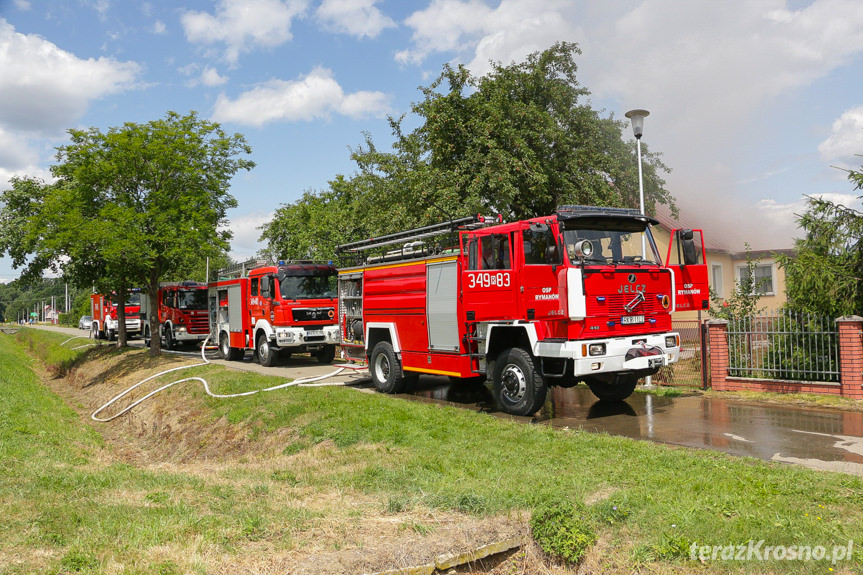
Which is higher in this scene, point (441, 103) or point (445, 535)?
point (441, 103)

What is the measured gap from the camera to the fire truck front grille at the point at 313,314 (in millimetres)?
18781

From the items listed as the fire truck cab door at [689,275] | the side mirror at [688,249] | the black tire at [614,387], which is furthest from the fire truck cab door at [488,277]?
the side mirror at [688,249]

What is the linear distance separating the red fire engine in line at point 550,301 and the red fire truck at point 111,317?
28.5 metres

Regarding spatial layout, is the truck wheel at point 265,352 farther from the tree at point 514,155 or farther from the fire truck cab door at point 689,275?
the fire truck cab door at point 689,275

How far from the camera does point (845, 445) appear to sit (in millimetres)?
7672

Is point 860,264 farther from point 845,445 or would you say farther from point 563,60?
point 563,60

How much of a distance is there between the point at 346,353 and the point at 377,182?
350 inches

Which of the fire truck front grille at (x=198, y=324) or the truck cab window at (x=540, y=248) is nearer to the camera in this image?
the truck cab window at (x=540, y=248)

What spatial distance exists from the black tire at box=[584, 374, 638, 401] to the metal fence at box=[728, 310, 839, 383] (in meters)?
2.64

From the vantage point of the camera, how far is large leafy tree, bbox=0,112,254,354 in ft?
64.2

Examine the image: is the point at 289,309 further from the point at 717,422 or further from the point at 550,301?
the point at 717,422

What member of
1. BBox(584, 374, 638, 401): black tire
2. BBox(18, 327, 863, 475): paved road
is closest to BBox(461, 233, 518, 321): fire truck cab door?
BBox(18, 327, 863, 475): paved road

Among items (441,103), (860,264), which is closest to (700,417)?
(860,264)
